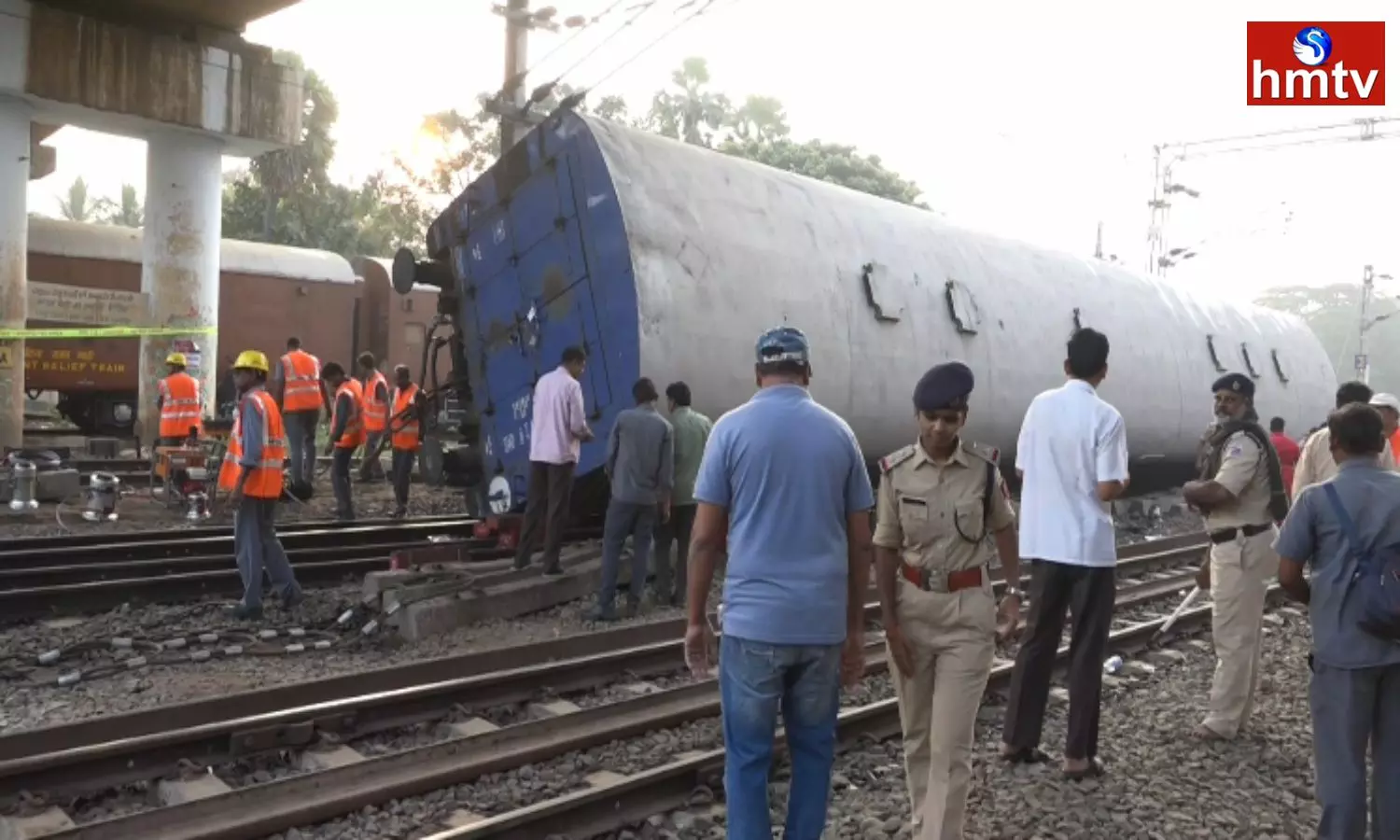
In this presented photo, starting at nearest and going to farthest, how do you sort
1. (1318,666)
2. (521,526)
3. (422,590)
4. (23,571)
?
(1318,666) < (422,590) < (23,571) < (521,526)

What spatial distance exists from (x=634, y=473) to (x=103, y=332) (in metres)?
9.73

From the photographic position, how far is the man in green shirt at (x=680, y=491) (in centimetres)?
791

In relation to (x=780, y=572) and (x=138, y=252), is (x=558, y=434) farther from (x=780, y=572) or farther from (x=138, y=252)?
(x=138, y=252)

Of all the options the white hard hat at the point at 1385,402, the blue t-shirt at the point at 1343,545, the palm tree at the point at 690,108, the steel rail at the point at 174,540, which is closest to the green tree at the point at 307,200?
the palm tree at the point at 690,108

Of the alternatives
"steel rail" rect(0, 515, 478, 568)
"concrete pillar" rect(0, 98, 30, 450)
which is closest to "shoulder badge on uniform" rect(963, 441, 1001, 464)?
"steel rail" rect(0, 515, 478, 568)

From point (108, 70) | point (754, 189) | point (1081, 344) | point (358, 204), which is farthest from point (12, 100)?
point (358, 204)

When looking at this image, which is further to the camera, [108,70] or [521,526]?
[108,70]

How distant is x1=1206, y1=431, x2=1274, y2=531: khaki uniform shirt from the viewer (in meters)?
5.29

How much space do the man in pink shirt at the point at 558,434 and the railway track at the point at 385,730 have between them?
1494mm

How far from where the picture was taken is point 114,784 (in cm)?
443

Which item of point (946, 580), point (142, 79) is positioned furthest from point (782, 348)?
point (142, 79)

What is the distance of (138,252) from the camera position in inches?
691

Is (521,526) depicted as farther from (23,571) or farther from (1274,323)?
(1274,323)

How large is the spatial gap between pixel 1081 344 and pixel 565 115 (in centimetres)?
492
